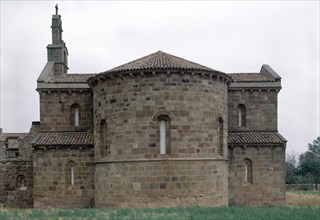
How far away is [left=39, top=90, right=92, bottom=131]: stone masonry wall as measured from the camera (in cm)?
2384

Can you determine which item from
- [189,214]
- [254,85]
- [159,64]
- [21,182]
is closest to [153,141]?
[159,64]

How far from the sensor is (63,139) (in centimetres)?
2264

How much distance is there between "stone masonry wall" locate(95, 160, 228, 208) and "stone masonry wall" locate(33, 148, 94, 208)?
278 centimetres

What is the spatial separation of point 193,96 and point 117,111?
11.8ft

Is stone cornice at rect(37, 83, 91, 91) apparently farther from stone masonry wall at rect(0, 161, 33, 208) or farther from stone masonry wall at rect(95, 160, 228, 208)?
stone masonry wall at rect(95, 160, 228, 208)

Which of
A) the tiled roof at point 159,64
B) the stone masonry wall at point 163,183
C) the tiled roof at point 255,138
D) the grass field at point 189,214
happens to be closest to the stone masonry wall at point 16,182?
the stone masonry wall at point 163,183

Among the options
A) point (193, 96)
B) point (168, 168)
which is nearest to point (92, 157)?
point (168, 168)

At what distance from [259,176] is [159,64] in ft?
28.9

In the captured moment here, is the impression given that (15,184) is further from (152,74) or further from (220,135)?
(220,135)

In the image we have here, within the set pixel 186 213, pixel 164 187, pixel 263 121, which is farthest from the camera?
pixel 263 121

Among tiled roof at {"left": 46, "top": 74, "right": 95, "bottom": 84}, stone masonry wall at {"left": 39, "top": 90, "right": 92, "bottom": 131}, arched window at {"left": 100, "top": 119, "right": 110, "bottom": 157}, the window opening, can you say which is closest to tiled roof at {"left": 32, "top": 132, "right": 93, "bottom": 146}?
stone masonry wall at {"left": 39, "top": 90, "right": 92, "bottom": 131}

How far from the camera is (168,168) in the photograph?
1892cm

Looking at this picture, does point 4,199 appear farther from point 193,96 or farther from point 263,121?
point 263,121

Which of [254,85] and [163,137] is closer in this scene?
[163,137]
